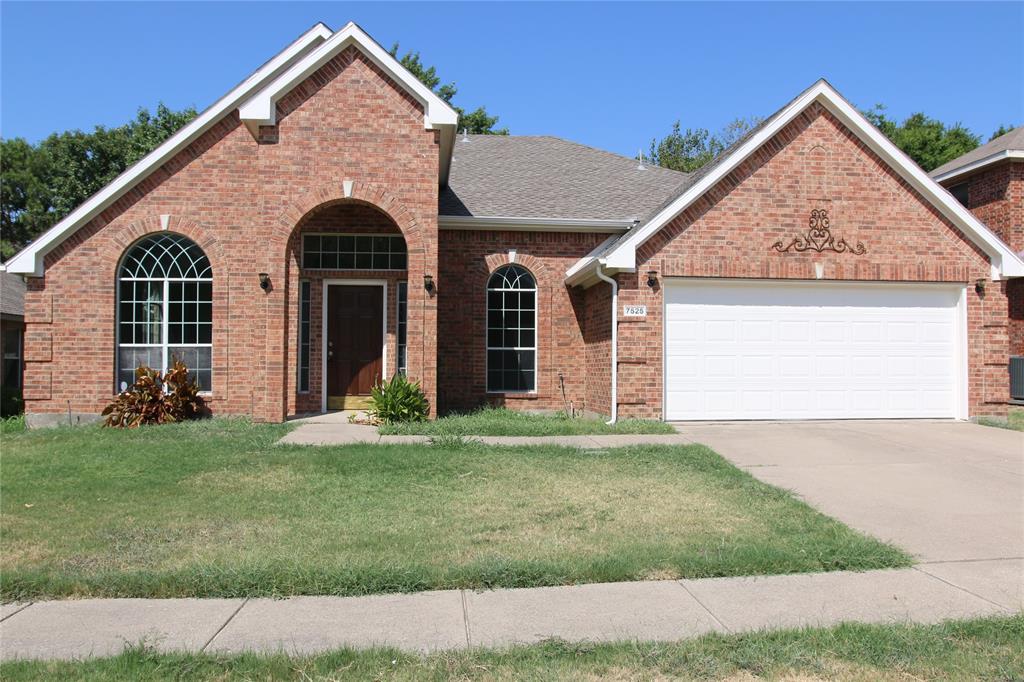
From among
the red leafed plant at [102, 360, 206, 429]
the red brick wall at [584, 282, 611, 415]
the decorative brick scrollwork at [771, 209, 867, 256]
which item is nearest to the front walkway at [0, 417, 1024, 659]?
the red brick wall at [584, 282, 611, 415]

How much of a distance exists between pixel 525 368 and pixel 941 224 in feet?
26.5

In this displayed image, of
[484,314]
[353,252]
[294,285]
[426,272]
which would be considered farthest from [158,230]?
[484,314]

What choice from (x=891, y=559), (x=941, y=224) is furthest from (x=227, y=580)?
(x=941, y=224)

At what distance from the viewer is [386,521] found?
6.90 m

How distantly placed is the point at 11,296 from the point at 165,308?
8.27 meters

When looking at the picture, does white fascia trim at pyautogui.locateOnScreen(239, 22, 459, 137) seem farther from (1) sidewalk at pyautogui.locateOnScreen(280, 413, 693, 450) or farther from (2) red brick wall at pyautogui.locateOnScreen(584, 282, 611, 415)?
(1) sidewalk at pyautogui.locateOnScreen(280, 413, 693, 450)

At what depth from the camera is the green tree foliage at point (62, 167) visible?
3184cm

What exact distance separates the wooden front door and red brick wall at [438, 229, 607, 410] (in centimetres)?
123

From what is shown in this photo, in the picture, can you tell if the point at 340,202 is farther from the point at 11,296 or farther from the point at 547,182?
the point at 11,296

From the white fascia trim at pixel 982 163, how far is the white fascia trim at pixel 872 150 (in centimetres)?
731

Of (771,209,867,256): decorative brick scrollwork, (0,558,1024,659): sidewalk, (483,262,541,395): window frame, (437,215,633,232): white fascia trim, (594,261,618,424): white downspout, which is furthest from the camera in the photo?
(483,262,541,395): window frame

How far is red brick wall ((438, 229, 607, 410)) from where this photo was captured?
15258mm

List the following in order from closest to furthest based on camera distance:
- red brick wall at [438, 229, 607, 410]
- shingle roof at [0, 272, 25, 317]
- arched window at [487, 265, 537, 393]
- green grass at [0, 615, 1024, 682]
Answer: green grass at [0, 615, 1024, 682] → red brick wall at [438, 229, 607, 410] → arched window at [487, 265, 537, 393] → shingle roof at [0, 272, 25, 317]

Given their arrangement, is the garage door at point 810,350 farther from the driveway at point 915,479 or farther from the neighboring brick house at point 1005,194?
the neighboring brick house at point 1005,194
